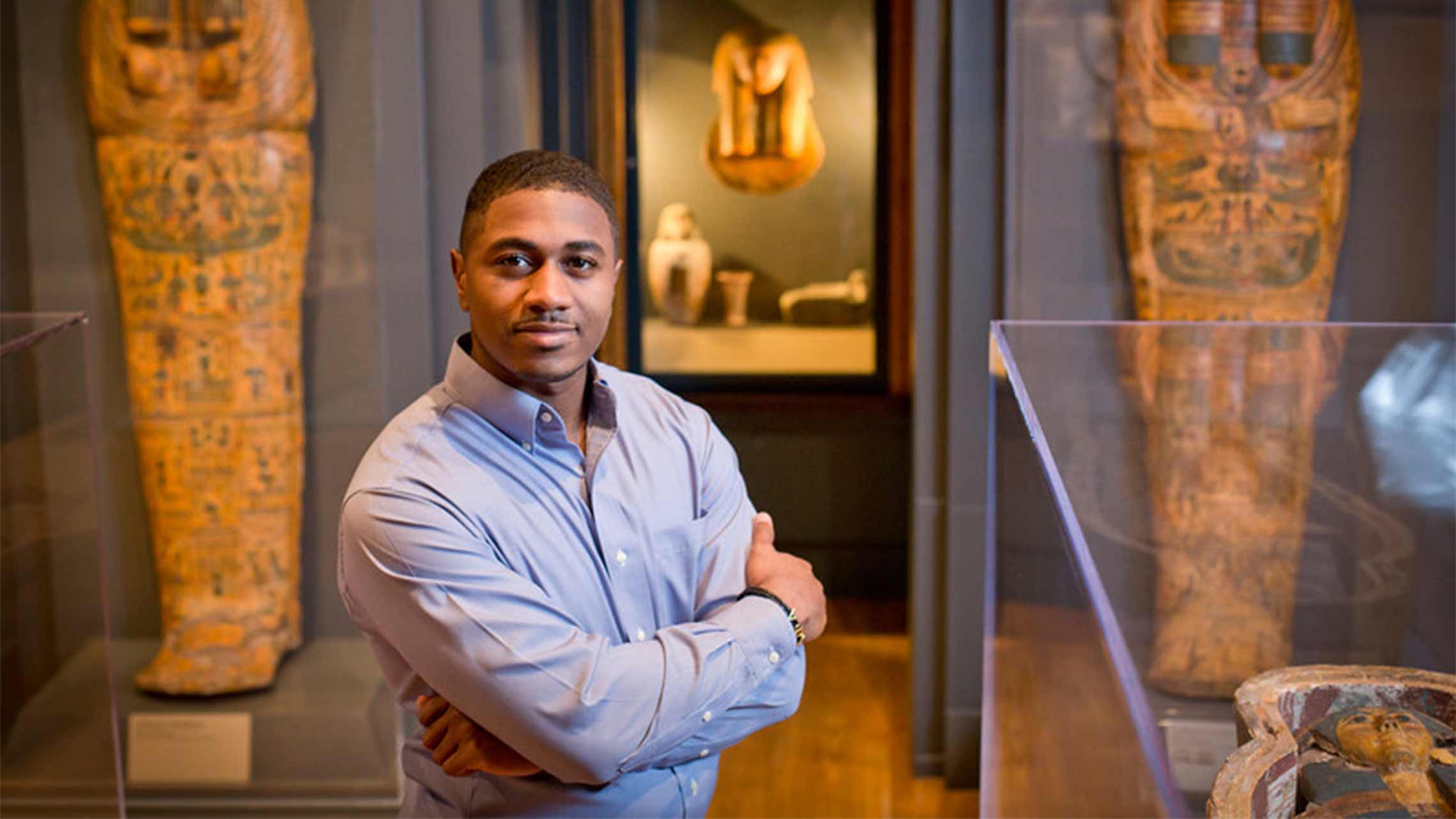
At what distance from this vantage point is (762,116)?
13.9ft

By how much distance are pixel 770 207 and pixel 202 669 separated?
195 cm

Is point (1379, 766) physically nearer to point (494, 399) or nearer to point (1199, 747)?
point (1199, 747)

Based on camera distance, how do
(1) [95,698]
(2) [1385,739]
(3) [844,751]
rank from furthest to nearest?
(3) [844,751] < (1) [95,698] < (2) [1385,739]

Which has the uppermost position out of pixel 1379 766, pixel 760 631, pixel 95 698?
pixel 760 631

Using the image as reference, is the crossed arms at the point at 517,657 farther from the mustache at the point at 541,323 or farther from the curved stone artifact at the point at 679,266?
the curved stone artifact at the point at 679,266

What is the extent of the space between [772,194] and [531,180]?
9.35 ft

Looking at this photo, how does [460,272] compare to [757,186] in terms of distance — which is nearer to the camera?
[460,272]

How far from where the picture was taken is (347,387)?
3201 millimetres

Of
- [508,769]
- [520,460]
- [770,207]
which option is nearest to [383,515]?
[520,460]

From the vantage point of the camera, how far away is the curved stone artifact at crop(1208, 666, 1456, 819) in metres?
1.51

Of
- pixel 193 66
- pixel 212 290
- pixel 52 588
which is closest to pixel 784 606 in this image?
pixel 52 588

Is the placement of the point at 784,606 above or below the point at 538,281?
below

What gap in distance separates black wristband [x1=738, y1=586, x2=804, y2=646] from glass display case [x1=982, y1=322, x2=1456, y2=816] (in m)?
0.22

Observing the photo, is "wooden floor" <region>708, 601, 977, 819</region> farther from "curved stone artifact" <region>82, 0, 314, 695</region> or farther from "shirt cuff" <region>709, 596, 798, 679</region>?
"shirt cuff" <region>709, 596, 798, 679</region>
